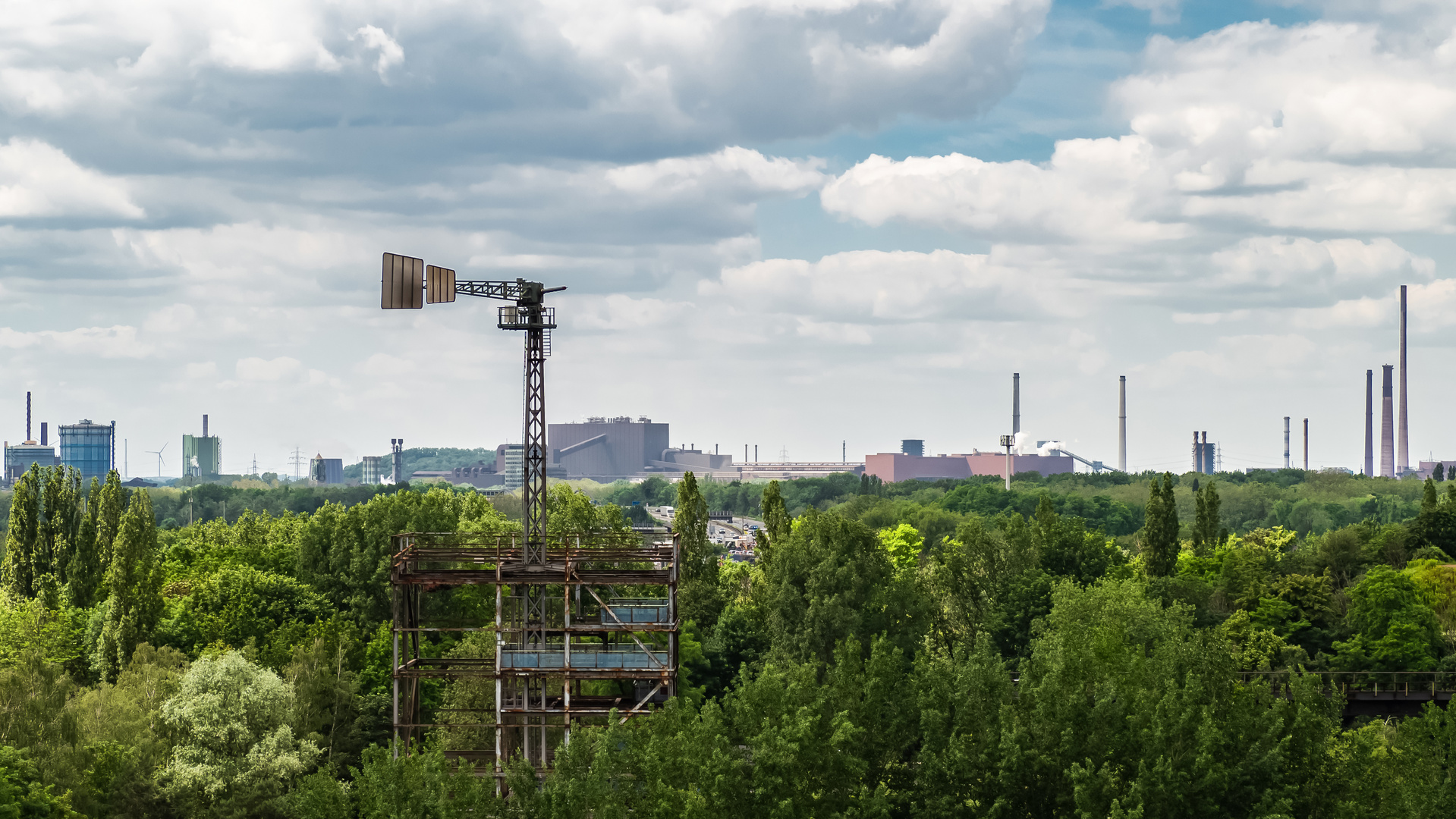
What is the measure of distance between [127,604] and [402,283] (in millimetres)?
28953

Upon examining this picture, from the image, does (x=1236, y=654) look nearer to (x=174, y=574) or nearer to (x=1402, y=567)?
(x=1402, y=567)

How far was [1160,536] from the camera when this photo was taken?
116 m

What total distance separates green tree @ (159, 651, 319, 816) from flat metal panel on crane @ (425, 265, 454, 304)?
59.9 feet

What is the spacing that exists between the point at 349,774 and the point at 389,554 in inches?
998

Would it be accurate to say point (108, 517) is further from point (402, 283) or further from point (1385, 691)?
point (1385, 691)

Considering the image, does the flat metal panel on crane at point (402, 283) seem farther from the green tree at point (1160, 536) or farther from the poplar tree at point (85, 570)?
the green tree at point (1160, 536)

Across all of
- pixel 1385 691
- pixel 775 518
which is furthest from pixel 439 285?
pixel 1385 691

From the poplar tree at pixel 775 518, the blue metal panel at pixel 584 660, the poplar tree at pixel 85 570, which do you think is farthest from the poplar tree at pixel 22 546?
the poplar tree at pixel 775 518

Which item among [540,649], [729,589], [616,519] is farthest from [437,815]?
[616,519]

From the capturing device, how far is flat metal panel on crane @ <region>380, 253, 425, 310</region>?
66.0m

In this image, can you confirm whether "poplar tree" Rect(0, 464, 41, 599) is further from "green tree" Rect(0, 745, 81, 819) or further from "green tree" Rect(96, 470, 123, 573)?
"green tree" Rect(0, 745, 81, 819)

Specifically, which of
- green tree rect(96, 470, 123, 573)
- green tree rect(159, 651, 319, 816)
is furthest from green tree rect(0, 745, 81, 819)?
green tree rect(96, 470, 123, 573)

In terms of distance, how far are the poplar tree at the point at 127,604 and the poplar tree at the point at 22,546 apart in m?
13.9

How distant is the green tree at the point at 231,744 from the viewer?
62.7 meters
